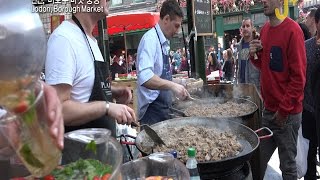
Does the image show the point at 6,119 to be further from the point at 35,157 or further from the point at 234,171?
the point at 234,171

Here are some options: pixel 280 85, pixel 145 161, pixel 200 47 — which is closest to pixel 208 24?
pixel 200 47

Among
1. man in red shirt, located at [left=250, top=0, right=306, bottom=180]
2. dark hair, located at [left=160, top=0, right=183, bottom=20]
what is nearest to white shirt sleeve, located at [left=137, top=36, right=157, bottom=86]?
dark hair, located at [left=160, top=0, right=183, bottom=20]

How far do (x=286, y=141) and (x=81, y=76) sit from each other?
8.19 feet

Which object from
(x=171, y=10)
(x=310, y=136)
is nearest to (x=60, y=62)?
(x=171, y=10)

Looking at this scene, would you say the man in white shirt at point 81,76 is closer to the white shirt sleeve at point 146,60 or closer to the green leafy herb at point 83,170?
the green leafy herb at point 83,170

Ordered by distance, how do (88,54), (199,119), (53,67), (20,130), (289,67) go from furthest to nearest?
(289,67) < (199,119) < (88,54) < (53,67) < (20,130)

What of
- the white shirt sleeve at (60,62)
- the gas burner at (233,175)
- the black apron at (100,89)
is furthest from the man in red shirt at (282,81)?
the white shirt sleeve at (60,62)

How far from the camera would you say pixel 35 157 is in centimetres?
95

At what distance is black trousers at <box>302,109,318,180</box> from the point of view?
14.1 feet

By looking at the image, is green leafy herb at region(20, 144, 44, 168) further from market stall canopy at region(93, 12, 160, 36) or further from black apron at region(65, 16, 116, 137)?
market stall canopy at region(93, 12, 160, 36)

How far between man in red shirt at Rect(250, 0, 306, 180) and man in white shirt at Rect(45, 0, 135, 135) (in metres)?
2.05

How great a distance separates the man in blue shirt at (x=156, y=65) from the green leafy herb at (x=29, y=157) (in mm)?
2264

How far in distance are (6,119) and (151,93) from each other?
8.34ft

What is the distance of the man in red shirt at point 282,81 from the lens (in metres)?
3.42
